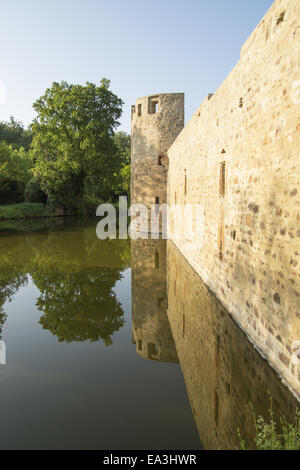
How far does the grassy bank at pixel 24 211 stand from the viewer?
28.9 metres

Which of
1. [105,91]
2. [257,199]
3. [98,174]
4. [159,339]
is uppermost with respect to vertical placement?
[105,91]

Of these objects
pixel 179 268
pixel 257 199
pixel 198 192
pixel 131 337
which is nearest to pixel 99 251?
pixel 179 268

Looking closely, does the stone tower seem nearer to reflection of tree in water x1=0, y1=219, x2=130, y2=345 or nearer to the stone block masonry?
reflection of tree in water x1=0, y1=219, x2=130, y2=345

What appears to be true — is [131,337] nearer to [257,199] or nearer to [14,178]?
[257,199]

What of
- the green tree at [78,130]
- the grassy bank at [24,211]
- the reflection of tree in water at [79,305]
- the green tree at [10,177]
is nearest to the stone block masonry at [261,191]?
the reflection of tree in water at [79,305]

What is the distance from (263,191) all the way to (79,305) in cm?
373

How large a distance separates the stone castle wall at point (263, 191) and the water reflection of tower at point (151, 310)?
111 cm

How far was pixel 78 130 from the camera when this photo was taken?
26469mm

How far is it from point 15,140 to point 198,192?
174 ft

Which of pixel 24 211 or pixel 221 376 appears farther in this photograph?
pixel 24 211

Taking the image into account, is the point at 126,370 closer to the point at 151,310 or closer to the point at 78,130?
the point at 151,310

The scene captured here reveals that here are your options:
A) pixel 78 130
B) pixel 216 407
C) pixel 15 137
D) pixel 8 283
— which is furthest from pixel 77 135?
pixel 15 137

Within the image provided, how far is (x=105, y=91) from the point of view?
26547 mm

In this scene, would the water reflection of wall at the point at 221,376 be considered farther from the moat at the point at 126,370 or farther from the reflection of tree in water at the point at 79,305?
the reflection of tree in water at the point at 79,305
